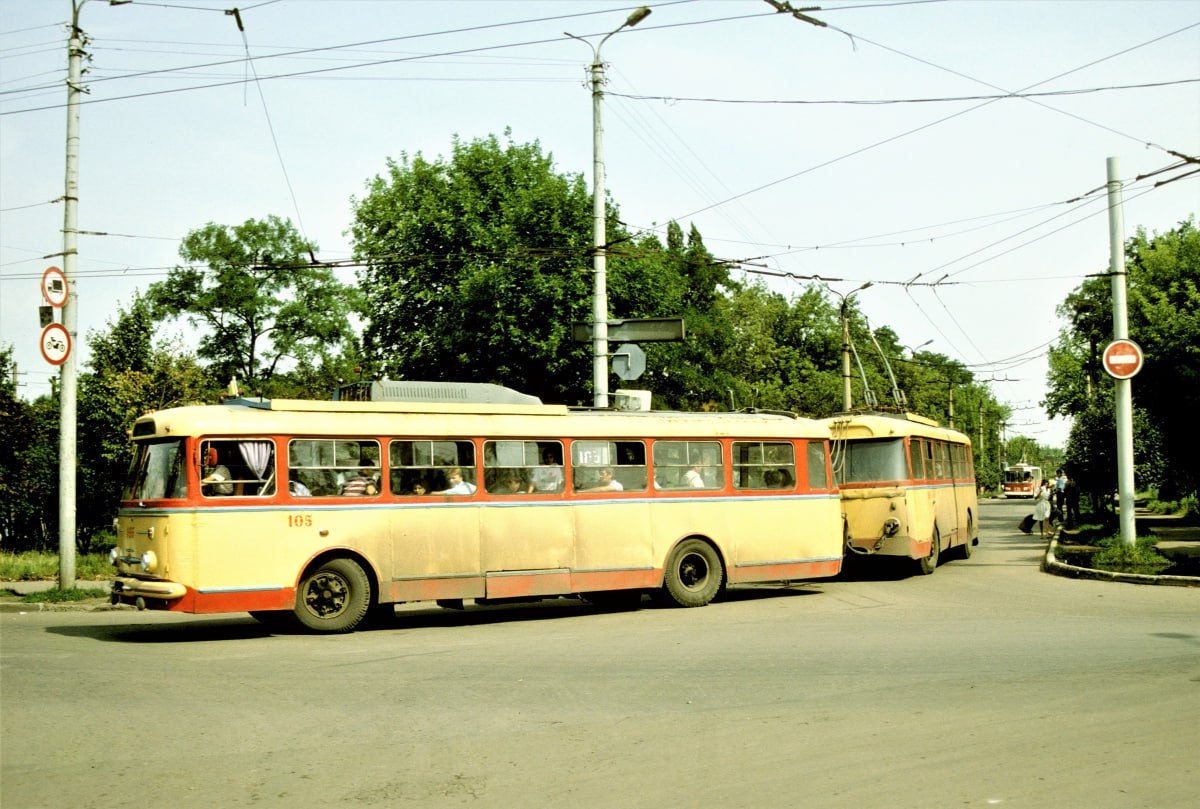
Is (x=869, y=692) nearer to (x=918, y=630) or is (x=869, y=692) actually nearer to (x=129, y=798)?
(x=918, y=630)

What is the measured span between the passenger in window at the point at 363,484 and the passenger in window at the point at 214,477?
1.40 metres

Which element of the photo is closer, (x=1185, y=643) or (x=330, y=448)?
(x=1185, y=643)

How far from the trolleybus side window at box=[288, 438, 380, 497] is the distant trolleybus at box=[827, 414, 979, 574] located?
9081 mm

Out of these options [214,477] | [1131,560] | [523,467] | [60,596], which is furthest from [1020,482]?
[214,477]

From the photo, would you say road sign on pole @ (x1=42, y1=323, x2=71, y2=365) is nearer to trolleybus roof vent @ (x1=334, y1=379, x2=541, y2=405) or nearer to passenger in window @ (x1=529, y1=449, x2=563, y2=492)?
trolleybus roof vent @ (x1=334, y1=379, x2=541, y2=405)

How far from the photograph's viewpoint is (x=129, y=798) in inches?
258

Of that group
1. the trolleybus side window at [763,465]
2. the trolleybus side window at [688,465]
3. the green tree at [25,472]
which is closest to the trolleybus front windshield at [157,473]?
the trolleybus side window at [688,465]

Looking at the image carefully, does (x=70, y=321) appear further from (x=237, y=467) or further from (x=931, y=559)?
(x=931, y=559)

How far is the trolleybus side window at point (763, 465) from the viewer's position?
17828 mm

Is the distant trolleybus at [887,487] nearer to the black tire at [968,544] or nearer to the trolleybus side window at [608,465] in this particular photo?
the black tire at [968,544]

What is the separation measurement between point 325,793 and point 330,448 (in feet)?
26.6

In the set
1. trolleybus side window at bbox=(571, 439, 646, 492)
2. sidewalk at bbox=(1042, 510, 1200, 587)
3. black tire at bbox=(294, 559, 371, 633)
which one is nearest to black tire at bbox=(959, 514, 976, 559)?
sidewalk at bbox=(1042, 510, 1200, 587)

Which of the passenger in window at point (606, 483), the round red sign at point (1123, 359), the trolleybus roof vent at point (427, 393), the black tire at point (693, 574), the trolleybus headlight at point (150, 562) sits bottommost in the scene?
the black tire at point (693, 574)

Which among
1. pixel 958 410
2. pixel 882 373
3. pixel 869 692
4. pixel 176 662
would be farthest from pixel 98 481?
pixel 958 410
